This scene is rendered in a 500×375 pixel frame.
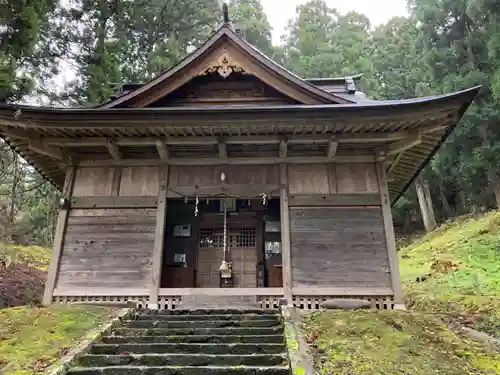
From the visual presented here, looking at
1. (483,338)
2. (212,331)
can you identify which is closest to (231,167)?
(212,331)

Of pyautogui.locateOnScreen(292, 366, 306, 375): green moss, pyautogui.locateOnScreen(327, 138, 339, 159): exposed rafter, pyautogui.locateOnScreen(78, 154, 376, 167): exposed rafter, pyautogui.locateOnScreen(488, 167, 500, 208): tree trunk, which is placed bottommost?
pyautogui.locateOnScreen(292, 366, 306, 375): green moss

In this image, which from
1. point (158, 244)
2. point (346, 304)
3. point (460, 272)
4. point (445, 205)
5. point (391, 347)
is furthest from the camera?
point (445, 205)

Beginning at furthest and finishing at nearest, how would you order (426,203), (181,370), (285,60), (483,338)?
(285,60)
(426,203)
(483,338)
(181,370)

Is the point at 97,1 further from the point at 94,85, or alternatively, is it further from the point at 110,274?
the point at 110,274

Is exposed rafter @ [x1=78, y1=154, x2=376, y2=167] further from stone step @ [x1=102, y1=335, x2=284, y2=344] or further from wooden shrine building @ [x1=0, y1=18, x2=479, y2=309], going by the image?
stone step @ [x1=102, y1=335, x2=284, y2=344]

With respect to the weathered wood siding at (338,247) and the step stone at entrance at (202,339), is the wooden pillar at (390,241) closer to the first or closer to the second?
the weathered wood siding at (338,247)

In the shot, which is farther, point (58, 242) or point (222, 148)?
point (222, 148)

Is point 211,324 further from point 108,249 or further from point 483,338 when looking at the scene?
point 483,338

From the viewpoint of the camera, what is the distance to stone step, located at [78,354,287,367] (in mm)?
6078

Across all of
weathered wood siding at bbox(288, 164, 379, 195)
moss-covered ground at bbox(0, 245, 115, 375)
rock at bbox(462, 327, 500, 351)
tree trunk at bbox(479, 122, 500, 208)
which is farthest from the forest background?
rock at bbox(462, 327, 500, 351)

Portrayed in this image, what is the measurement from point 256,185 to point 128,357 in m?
5.27

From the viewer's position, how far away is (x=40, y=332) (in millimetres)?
7297

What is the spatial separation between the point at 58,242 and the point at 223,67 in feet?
19.6

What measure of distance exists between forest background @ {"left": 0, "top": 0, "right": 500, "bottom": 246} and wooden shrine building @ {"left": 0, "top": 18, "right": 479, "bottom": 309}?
257cm
